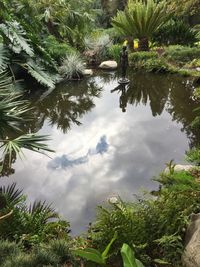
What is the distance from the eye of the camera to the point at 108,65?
11.9 meters

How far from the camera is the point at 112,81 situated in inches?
407

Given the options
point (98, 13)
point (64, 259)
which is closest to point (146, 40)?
point (98, 13)

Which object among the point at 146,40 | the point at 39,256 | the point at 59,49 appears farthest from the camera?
the point at 146,40

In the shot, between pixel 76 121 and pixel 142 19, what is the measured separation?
6.72m

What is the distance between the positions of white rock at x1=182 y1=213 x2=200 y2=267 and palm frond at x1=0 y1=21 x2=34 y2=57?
7.18 meters

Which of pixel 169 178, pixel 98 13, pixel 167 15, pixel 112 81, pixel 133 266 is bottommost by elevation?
pixel 133 266

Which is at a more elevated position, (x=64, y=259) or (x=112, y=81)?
(x=112, y=81)

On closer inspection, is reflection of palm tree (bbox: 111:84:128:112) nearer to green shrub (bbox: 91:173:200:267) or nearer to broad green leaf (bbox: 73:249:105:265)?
green shrub (bbox: 91:173:200:267)

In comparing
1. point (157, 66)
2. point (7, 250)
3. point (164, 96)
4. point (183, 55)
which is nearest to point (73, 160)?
point (7, 250)

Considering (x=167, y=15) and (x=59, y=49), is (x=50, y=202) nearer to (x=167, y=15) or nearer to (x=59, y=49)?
(x=59, y=49)

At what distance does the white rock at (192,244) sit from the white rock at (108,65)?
9.37 metres

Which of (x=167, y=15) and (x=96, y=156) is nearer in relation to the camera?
(x=96, y=156)

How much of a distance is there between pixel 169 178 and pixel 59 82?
689 cm

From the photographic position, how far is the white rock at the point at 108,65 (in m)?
11.9
